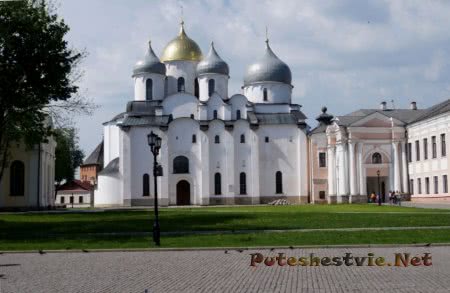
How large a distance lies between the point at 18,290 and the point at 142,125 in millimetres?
56453

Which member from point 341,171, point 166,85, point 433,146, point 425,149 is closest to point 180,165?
point 166,85

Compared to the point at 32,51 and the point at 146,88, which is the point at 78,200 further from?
the point at 32,51

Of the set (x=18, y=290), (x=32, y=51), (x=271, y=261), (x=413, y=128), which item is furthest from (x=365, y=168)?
(x=18, y=290)

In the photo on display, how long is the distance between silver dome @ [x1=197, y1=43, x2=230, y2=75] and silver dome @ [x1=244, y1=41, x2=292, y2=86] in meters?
3.14

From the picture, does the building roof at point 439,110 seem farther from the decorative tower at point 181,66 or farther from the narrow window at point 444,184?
the decorative tower at point 181,66

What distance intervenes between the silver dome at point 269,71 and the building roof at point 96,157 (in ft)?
126

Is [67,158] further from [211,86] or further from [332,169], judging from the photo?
[332,169]

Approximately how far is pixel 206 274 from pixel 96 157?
306 ft

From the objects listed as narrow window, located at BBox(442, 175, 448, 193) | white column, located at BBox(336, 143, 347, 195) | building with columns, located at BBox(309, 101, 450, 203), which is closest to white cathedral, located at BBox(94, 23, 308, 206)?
building with columns, located at BBox(309, 101, 450, 203)

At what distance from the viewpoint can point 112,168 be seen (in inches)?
2699

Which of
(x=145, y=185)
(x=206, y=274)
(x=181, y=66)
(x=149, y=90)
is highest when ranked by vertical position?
(x=181, y=66)

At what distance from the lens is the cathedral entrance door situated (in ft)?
222

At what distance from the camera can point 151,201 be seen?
6619cm

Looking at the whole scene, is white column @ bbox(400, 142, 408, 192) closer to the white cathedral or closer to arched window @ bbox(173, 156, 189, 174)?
the white cathedral
